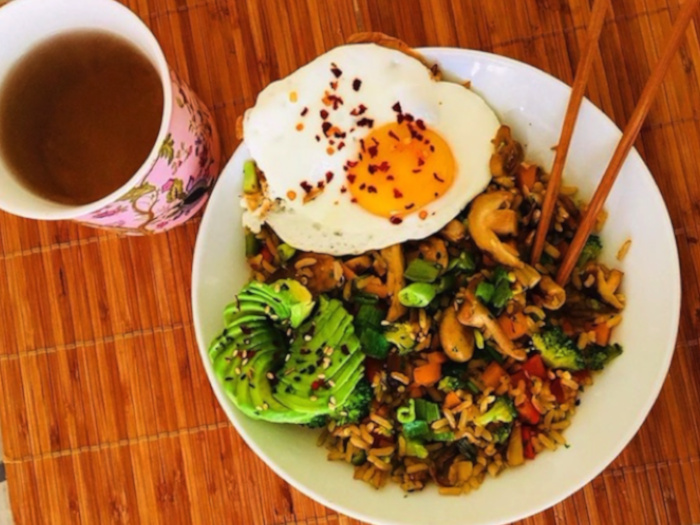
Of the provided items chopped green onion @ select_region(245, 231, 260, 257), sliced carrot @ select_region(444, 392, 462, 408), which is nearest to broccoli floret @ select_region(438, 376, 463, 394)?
sliced carrot @ select_region(444, 392, 462, 408)

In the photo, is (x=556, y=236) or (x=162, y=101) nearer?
(x=162, y=101)

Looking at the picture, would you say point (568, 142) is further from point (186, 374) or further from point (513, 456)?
point (186, 374)

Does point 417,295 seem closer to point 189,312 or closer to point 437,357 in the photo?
point 437,357

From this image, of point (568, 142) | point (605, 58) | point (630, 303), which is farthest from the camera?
point (605, 58)

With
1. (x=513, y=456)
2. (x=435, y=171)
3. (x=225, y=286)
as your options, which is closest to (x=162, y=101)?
(x=225, y=286)

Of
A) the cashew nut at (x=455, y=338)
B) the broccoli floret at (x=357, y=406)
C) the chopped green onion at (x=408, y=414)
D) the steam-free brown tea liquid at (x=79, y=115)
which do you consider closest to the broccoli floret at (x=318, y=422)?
the broccoli floret at (x=357, y=406)

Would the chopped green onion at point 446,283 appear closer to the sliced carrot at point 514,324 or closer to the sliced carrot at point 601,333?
the sliced carrot at point 514,324

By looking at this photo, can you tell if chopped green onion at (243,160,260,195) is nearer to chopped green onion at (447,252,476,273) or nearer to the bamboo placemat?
the bamboo placemat
